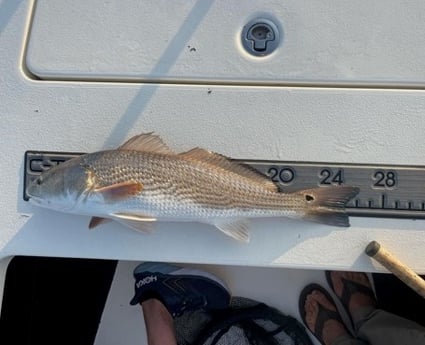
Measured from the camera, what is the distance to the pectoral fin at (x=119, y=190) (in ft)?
3.79

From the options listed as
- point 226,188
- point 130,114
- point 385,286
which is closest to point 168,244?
point 226,188

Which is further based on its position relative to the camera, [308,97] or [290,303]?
[290,303]

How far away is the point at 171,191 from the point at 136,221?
0.11 m

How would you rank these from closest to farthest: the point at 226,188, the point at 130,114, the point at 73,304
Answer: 1. the point at 226,188
2. the point at 130,114
3. the point at 73,304

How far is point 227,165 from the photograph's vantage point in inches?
47.9

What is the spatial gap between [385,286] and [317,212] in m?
0.77

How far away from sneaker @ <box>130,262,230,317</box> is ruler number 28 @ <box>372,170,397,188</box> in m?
0.71

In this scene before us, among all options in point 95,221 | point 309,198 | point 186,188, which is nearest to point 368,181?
point 309,198

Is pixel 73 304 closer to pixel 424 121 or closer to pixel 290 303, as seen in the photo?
pixel 290 303

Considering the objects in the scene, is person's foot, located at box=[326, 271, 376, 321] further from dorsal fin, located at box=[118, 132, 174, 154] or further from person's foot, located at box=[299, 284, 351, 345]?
dorsal fin, located at box=[118, 132, 174, 154]

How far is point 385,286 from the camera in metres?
1.80

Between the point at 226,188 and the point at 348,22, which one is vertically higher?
the point at 348,22

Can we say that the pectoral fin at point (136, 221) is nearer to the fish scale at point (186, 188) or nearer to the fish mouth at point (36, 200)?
the fish scale at point (186, 188)

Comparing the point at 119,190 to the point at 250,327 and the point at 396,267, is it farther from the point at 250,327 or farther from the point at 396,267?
the point at 250,327
